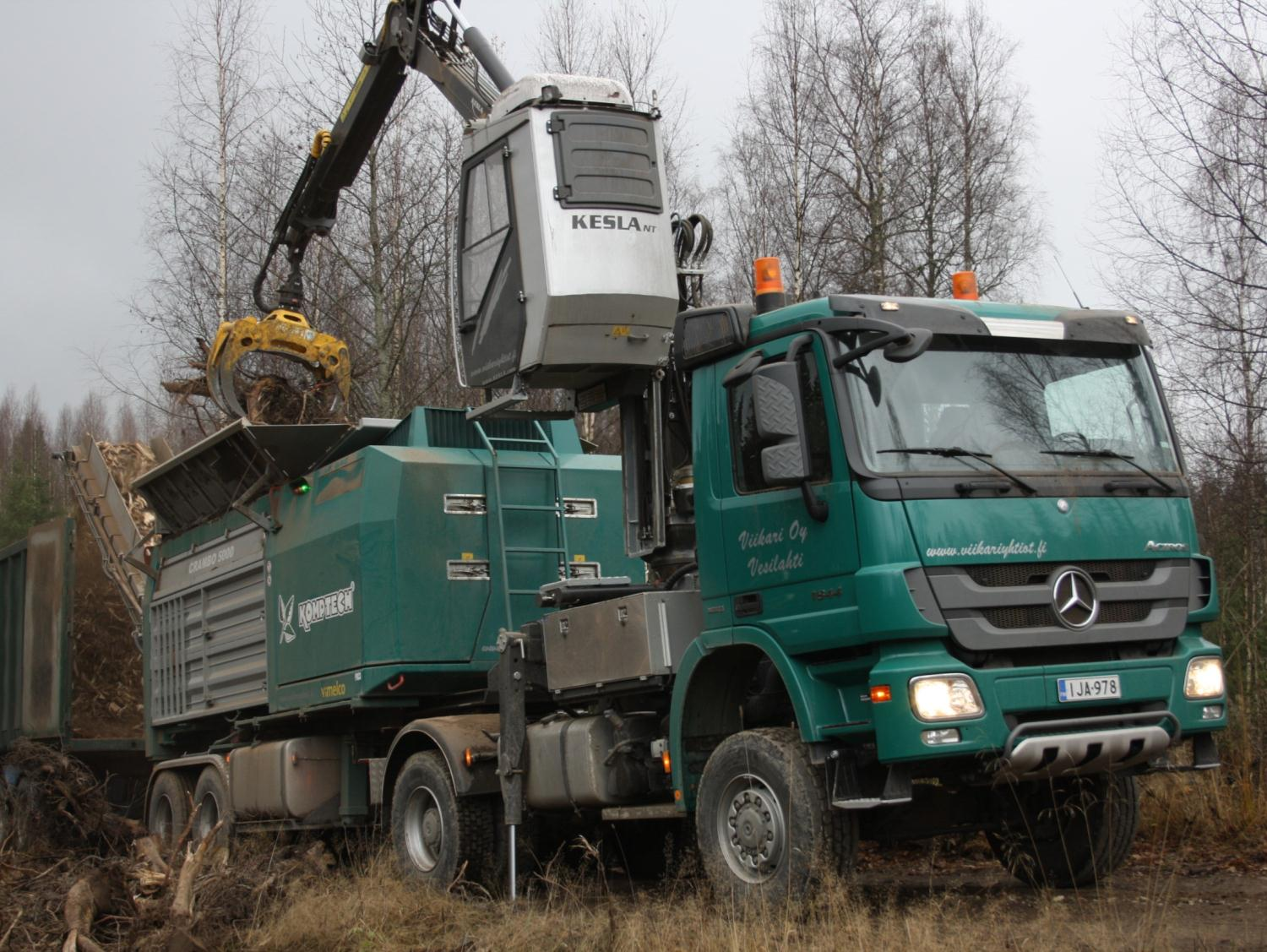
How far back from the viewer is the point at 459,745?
8.48 meters

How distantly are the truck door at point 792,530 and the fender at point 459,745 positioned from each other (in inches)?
86.7

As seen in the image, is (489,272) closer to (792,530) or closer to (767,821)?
(792,530)

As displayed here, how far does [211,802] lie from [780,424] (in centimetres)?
675

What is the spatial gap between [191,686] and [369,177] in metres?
8.79

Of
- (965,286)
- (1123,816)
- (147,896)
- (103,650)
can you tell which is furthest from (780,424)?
(103,650)

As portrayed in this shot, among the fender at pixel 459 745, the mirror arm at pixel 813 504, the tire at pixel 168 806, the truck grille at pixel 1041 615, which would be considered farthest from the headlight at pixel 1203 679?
the tire at pixel 168 806

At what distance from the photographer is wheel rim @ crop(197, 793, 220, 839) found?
11078 millimetres

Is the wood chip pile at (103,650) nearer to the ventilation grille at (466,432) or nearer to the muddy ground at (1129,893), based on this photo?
the ventilation grille at (466,432)

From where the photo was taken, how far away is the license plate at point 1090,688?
6184 millimetres

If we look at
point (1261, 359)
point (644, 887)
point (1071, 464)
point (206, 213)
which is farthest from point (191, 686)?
point (206, 213)

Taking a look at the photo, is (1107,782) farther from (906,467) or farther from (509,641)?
(509,641)

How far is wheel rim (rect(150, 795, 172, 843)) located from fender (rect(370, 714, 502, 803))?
361 cm

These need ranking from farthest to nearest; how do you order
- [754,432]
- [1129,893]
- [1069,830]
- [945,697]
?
[1069,830], [1129,893], [754,432], [945,697]

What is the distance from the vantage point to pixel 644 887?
368 inches
